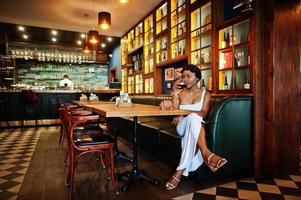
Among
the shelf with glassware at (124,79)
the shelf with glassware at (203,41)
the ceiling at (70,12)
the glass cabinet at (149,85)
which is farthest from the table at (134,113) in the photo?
the shelf with glassware at (124,79)

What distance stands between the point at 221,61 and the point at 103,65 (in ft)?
30.7

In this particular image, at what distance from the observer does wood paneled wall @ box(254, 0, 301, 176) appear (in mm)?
2625

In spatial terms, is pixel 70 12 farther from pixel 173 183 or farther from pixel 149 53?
pixel 173 183

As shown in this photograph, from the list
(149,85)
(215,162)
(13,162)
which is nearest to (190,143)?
(215,162)

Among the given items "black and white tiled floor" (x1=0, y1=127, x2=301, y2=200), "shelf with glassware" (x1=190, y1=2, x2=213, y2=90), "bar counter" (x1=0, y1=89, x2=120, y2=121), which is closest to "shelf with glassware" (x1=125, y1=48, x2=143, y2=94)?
"bar counter" (x1=0, y1=89, x2=120, y2=121)

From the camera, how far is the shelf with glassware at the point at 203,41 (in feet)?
12.3

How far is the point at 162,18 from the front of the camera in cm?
537

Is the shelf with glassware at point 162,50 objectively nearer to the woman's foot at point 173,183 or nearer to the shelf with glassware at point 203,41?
the shelf with glassware at point 203,41

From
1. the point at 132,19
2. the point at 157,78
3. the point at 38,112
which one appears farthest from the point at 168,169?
the point at 38,112

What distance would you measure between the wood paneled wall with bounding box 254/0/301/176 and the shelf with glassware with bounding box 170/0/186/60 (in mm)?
1962

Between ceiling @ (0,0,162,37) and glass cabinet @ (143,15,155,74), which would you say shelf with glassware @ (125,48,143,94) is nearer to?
glass cabinet @ (143,15,155,74)

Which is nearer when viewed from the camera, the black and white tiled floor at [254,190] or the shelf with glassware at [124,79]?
the black and white tiled floor at [254,190]

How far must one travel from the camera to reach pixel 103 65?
38.8 feet

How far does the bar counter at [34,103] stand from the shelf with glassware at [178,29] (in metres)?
2.71
